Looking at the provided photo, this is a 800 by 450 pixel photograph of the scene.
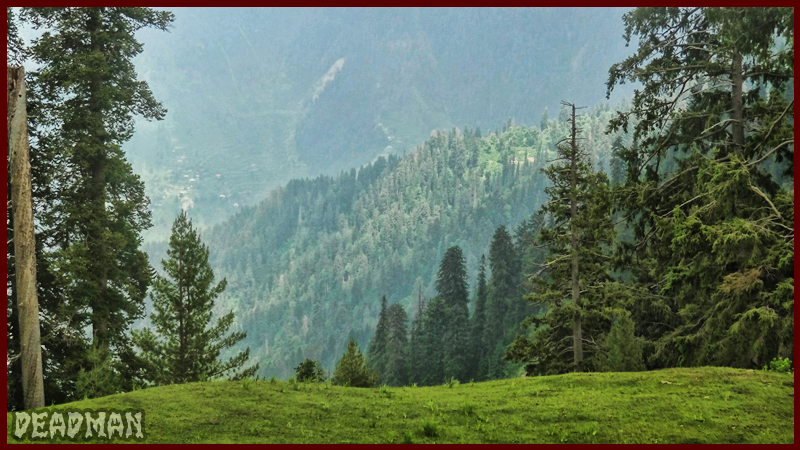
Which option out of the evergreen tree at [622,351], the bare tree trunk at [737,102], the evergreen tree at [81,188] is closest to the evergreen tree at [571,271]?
the evergreen tree at [622,351]

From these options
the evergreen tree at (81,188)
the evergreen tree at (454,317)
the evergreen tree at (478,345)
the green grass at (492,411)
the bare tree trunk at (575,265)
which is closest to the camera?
the green grass at (492,411)

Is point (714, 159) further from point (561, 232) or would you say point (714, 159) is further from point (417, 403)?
point (417, 403)

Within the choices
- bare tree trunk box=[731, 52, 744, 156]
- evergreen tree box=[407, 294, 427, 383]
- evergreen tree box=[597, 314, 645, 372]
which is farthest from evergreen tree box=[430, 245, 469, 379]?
bare tree trunk box=[731, 52, 744, 156]

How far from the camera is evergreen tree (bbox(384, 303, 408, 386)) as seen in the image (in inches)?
3014

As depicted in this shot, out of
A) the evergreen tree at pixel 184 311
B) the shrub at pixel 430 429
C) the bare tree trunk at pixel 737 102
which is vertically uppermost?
the bare tree trunk at pixel 737 102

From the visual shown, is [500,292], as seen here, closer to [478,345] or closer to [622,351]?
[478,345]

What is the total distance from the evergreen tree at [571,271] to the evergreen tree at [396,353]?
178 ft

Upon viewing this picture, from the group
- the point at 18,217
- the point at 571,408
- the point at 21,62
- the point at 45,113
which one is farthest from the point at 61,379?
the point at 571,408

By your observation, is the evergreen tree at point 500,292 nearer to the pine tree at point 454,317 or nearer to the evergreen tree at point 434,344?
the pine tree at point 454,317

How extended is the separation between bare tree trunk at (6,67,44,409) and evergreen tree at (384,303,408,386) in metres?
62.9

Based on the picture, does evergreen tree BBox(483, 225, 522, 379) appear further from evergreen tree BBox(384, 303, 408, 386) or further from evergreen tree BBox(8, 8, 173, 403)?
evergreen tree BBox(8, 8, 173, 403)

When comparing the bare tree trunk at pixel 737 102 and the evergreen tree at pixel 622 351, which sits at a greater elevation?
the bare tree trunk at pixel 737 102

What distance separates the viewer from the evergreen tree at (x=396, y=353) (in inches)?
3014

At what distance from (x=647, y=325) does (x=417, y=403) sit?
18749 mm
